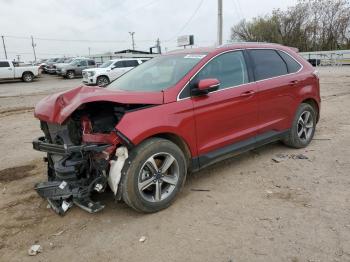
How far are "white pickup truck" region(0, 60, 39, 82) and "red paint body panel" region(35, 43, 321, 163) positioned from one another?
26848mm

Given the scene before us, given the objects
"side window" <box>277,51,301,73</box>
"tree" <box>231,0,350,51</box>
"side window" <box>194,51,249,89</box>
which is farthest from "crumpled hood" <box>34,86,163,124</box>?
"tree" <box>231,0,350,51</box>

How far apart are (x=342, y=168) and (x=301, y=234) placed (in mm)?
1999

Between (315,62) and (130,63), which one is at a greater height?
(130,63)

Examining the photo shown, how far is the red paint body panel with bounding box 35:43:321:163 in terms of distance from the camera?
11.9 feet

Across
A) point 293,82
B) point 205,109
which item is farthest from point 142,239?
point 293,82

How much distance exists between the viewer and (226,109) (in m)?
4.38

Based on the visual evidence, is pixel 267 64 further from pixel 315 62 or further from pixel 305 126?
pixel 315 62

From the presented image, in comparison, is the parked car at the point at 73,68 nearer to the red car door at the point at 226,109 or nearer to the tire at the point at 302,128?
the tire at the point at 302,128

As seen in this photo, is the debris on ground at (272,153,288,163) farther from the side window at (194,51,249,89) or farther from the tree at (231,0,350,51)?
the tree at (231,0,350,51)

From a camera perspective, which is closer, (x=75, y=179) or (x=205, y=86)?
(x=75, y=179)

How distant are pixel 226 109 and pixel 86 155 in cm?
182

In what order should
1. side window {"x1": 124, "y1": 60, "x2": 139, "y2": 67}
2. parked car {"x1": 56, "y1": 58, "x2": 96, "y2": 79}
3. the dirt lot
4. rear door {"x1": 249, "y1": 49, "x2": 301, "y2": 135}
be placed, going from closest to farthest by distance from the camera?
1. the dirt lot
2. rear door {"x1": 249, "y1": 49, "x2": 301, "y2": 135}
3. side window {"x1": 124, "y1": 60, "x2": 139, "y2": 67}
4. parked car {"x1": 56, "y1": 58, "x2": 96, "y2": 79}

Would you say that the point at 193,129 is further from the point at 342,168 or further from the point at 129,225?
the point at 342,168

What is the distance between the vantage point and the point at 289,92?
17.6 ft
